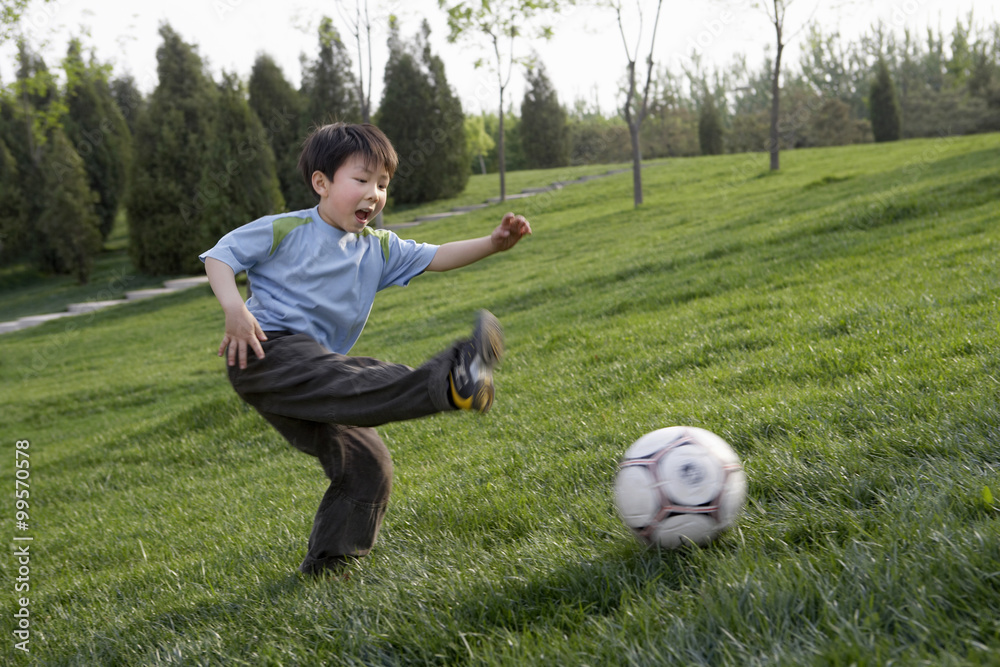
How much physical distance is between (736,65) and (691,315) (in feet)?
381

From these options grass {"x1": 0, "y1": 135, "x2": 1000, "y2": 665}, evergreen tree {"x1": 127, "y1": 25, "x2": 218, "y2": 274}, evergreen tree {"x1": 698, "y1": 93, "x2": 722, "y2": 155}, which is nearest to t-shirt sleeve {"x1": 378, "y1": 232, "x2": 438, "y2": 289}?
grass {"x1": 0, "y1": 135, "x2": 1000, "y2": 665}

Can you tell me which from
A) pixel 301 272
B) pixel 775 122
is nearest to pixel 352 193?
pixel 301 272

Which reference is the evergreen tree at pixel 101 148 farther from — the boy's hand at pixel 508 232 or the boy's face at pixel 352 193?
the boy's hand at pixel 508 232

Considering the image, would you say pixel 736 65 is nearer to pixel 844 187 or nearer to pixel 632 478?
pixel 844 187

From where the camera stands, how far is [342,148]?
10.7 feet

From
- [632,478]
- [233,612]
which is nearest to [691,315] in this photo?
[632,478]

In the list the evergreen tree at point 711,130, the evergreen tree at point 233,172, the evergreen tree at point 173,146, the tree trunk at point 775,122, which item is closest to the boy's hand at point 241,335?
the evergreen tree at point 233,172

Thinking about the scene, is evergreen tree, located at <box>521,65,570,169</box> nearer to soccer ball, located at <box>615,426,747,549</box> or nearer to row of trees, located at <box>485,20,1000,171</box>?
row of trees, located at <box>485,20,1000,171</box>

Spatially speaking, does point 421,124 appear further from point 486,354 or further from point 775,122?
point 486,354

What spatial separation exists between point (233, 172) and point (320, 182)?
22865mm

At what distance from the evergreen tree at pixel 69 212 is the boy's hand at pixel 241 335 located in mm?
27984

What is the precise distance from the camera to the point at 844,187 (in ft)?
57.4

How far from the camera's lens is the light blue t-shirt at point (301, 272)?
318 centimetres

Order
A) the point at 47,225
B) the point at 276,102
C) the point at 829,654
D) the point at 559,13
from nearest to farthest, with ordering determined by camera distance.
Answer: the point at 829,654, the point at 559,13, the point at 47,225, the point at 276,102
